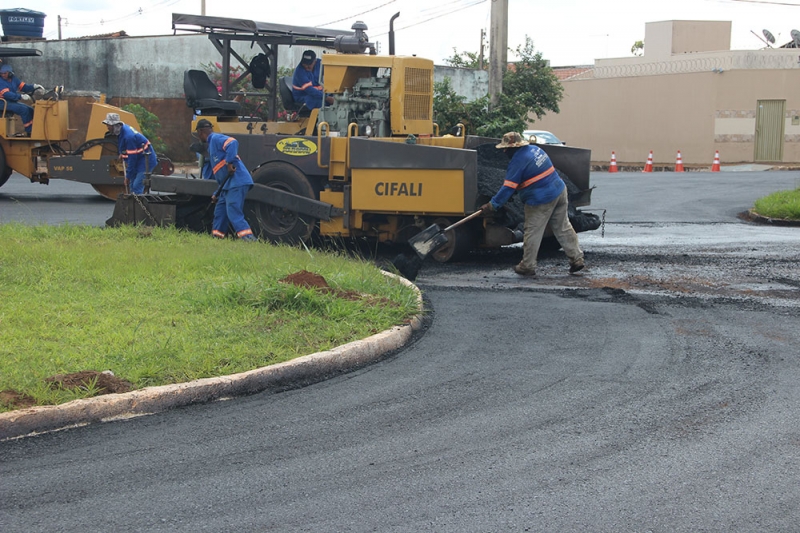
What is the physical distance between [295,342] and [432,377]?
971 millimetres

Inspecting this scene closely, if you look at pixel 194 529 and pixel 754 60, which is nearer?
pixel 194 529

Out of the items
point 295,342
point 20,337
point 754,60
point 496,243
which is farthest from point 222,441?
point 754,60

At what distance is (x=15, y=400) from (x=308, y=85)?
7.08 meters

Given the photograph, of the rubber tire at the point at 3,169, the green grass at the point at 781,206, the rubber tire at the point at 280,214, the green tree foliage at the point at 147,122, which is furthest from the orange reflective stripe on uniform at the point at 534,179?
the green tree foliage at the point at 147,122

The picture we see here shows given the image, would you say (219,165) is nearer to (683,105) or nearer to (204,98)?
(204,98)

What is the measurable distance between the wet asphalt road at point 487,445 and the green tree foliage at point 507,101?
14.9 m

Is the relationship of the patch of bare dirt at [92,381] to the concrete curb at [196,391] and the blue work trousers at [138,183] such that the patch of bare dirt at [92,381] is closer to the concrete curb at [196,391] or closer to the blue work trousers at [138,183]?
the concrete curb at [196,391]

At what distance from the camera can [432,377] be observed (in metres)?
5.63

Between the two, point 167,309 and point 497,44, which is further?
point 497,44

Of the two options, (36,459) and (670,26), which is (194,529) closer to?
(36,459)

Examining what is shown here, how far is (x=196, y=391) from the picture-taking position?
16.6ft

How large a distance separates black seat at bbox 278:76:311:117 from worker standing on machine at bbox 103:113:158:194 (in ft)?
8.26

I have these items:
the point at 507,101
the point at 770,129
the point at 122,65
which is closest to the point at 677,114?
the point at 770,129

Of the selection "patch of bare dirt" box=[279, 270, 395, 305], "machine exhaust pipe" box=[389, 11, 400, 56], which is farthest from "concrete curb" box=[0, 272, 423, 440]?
"machine exhaust pipe" box=[389, 11, 400, 56]
